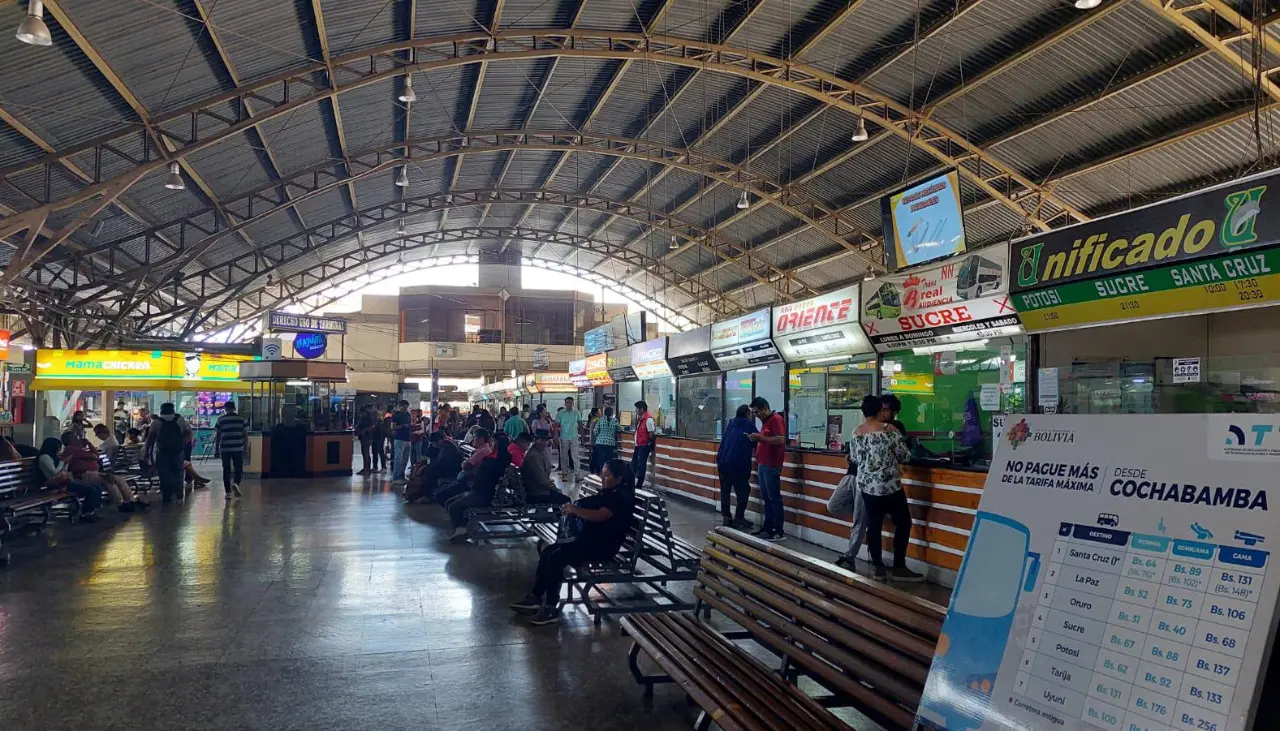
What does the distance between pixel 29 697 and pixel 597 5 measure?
1507cm

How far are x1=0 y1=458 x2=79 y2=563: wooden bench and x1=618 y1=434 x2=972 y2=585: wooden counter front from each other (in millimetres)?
8484

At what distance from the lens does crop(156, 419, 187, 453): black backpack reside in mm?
13391

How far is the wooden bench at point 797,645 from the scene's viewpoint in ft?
10.5

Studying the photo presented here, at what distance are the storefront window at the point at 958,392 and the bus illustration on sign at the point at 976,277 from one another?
2.17 feet

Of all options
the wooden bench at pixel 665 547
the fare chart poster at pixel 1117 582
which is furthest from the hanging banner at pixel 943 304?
the fare chart poster at pixel 1117 582

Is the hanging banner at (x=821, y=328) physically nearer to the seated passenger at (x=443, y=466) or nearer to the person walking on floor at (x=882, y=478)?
the person walking on floor at (x=882, y=478)

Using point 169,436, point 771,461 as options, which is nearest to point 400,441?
point 169,436

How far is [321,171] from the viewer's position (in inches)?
Result: 902

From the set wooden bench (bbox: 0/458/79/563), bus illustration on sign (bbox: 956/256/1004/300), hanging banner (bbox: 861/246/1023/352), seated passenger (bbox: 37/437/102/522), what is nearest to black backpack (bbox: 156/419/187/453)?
wooden bench (bbox: 0/458/79/563)

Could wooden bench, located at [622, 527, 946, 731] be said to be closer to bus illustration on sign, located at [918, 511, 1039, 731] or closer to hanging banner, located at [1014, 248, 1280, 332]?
bus illustration on sign, located at [918, 511, 1039, 731]

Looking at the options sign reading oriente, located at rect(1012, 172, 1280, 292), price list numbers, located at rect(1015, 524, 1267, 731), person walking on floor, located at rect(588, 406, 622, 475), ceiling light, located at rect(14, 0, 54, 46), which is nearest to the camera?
price list numbers, located at rect(1015, 524, 1267, 731)

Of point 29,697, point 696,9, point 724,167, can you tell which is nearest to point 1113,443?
point 29,697

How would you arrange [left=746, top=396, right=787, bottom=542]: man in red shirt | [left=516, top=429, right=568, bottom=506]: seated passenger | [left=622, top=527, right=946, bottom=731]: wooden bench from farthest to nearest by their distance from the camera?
1. [left=746, top=396, right=787, bottom=542]: man in red shirt
2. [left=516, top=429, right=568, bottom=506]: seated passenger
3. [left=622, top=527, right=946, bottom=731]: wooden bench

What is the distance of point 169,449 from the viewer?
13.6 meters
